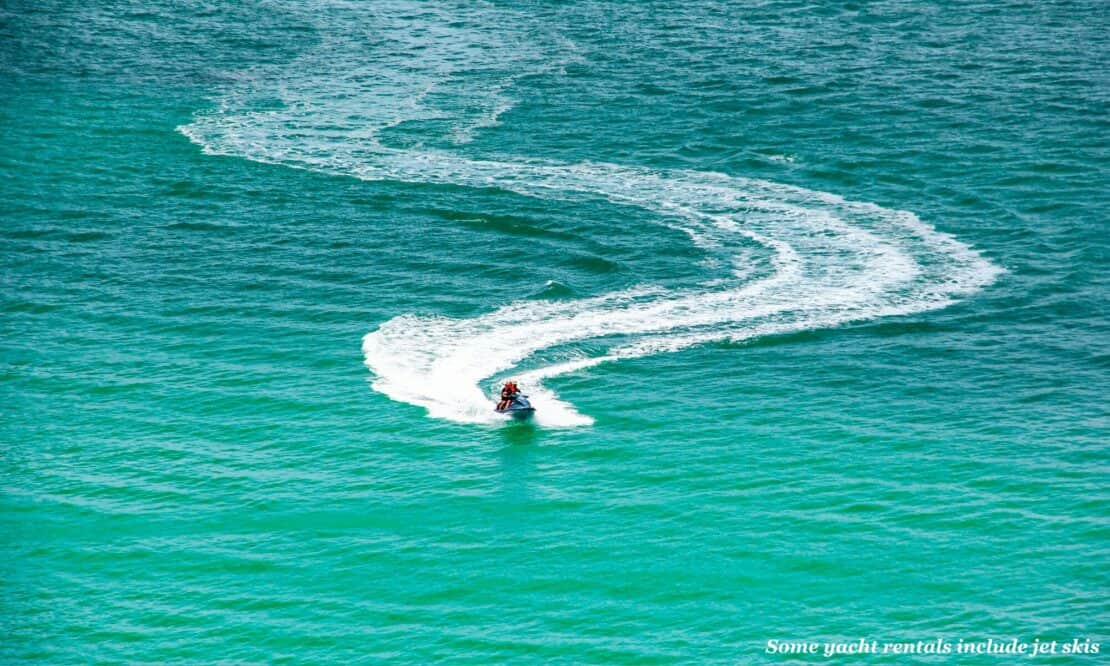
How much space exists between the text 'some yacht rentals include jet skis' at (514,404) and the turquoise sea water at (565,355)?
6.09 ft

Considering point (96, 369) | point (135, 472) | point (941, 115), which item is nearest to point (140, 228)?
point (96, 369)

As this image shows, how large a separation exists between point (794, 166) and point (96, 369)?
82693 mm

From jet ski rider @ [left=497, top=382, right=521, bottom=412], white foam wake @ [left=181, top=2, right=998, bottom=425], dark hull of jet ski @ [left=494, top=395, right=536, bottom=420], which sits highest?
white foam wake @ [left=181, top=2, right=998, bottom=425]

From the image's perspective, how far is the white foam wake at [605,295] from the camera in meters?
123

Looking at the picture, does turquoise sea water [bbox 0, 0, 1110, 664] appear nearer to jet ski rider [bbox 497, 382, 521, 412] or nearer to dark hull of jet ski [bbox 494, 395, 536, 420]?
dark hull of jet ski [bbox 494, 395, 536, 420]

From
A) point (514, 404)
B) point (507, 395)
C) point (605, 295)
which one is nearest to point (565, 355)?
point (514, 404)

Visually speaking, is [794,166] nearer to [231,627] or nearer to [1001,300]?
[1001,300]

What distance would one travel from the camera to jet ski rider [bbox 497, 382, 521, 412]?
112125 millimetres

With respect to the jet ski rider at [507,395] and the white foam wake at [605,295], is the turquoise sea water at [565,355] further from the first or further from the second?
the jet ski rider at [507,395]

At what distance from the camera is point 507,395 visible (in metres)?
112

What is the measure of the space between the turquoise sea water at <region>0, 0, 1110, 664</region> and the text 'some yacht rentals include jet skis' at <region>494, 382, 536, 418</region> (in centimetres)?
186

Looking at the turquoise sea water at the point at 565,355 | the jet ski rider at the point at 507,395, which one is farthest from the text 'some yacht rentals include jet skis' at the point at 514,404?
the turquoise sea water at the point at 565,355

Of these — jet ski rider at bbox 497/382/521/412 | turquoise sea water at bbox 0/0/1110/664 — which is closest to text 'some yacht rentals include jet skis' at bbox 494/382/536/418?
jet ski rider at bbox 497/382/521/412

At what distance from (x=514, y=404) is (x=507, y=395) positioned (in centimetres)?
Answer: 94
